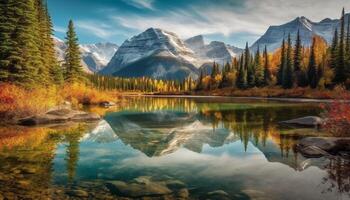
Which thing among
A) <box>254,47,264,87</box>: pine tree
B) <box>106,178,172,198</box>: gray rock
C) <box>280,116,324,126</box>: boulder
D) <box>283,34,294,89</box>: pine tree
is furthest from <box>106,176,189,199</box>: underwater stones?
<box>254,47,264,87</box>: pine tree

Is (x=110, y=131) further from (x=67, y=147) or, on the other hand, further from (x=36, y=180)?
(x=36, y=180)

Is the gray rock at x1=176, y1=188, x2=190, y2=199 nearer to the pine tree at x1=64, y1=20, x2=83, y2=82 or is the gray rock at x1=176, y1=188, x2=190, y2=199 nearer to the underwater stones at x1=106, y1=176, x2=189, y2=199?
the underwater stones at x1=106, y1=176, x2=189, y2=199

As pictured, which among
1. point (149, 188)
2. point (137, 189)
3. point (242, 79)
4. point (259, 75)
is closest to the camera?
point (137, 189)

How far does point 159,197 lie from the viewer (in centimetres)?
937

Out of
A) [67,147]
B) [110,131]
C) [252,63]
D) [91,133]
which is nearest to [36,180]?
[67,147]

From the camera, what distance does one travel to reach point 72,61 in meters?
66.3

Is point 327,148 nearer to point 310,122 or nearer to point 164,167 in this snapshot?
point 164,167

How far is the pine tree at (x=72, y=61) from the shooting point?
65.4 m

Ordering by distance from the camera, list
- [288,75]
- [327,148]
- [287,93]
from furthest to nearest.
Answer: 1. [288,75]
2. [287,93]
3. [327,148]

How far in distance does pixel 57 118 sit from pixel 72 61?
131 feet

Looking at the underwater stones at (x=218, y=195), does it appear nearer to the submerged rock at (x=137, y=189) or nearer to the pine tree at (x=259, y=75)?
the submerged rock at (x=137, y=189)

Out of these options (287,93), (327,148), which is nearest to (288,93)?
(287,93)

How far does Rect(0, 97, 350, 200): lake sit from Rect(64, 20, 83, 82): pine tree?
45.3 metres

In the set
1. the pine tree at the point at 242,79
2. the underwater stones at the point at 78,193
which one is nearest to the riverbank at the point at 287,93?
the pine tree at the point at 242,79
